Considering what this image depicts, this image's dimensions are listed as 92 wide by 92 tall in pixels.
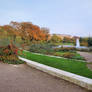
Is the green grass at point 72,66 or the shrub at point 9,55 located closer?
the green grass at point 72,66

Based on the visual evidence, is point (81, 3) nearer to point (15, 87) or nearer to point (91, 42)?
point (15, 87)

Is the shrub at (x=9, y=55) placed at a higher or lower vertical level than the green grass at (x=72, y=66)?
higher

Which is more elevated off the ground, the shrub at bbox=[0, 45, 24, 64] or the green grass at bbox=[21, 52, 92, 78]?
the shrub at bbox=[0, 45, 24, 64]

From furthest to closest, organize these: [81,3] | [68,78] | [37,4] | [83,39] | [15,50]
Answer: [83,39]
[37,4]
[81,3]
[15,50]
[68,78]

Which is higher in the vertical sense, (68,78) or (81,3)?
(81,3)

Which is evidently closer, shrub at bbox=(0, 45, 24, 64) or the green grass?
the green grass

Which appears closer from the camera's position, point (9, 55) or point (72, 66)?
point (72, 66)

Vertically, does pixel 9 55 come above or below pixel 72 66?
above

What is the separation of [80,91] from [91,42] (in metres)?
18.7

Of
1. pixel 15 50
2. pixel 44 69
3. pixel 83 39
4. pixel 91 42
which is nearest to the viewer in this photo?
pixel 44 69

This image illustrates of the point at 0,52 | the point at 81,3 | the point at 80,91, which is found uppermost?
the point at 81,3

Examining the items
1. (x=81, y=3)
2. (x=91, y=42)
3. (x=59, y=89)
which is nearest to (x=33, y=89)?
(x=59, y=89)

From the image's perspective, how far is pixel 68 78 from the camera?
270 centimetres

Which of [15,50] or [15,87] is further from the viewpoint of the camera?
[15,50]
